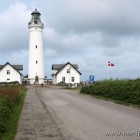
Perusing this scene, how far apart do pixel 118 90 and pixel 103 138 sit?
14660 mm

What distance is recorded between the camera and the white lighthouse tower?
207ft

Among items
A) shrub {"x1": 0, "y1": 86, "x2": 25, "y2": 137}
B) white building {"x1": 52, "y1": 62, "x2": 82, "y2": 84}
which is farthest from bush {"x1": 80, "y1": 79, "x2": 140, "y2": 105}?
white building {"x1": 52, "y1": 62, "x2": 82, "y2": 84}

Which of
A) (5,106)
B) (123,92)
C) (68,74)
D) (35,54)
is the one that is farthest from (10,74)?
(5,106)

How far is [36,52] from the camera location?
6294cm

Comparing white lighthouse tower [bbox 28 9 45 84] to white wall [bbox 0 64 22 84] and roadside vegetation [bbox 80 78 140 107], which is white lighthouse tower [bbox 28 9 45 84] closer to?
white wall [bbox 0 64 22 84]

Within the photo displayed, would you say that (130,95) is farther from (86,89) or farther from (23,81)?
(23,81)

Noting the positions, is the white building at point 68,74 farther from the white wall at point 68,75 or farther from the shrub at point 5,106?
the shrub at point 5,106

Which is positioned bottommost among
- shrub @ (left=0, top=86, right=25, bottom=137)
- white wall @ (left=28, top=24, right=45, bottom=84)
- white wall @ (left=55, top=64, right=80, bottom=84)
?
shrub @ (left=0, top=86, right=25, bottom=137)

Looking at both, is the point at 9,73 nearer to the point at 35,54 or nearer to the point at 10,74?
the point at 10,74

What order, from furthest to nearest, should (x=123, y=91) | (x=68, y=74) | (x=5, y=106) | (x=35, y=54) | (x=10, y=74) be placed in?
(x=68, y=74) → (x=10, y=74) → (x=35, y=54) → (x=123, y=91) → (x=5, y=106)

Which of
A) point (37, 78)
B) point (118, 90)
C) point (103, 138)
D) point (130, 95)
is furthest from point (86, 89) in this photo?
point (37, 78)

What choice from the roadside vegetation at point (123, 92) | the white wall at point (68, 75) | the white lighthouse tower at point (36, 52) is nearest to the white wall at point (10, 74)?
the white lighthouse tower at point (36, 52)

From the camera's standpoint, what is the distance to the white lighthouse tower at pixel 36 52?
62969 mm

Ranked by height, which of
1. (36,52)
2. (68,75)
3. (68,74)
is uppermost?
(36,52)
